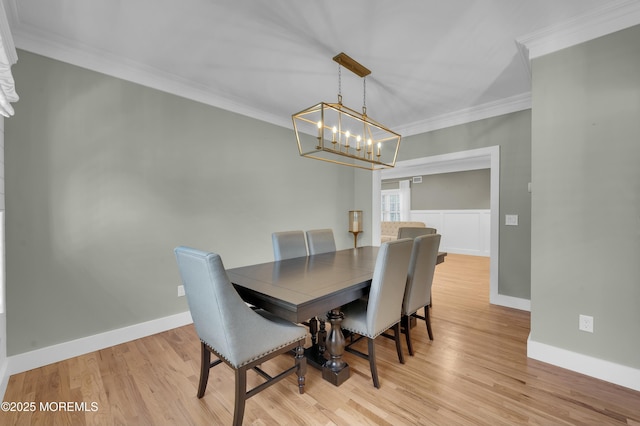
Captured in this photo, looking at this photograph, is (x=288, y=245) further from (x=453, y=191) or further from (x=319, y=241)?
(x=453, y=191)

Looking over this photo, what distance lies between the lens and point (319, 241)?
2934mm

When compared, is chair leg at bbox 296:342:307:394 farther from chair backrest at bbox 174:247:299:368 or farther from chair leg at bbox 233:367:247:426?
chair leg at bbox 233:367:247:426

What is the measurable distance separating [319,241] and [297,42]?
1.84 meters

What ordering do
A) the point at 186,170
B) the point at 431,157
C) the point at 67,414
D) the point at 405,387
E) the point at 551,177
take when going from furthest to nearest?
the point at 431,157, the point at 186,170, the point at 551,177, the point at 405,387, the point at 67,414

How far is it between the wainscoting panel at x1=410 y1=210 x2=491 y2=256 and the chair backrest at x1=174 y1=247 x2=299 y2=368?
6705 mm

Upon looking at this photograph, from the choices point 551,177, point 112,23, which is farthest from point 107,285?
point 551,177

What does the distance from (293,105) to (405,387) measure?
122 inches

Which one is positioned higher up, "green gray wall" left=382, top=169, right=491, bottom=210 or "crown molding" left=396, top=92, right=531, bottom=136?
"crown molding" left=396, top=92, right=531, bottom=136

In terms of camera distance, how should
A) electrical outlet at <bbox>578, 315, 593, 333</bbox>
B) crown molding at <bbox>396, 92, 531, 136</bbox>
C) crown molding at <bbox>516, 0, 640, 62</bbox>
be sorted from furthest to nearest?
crown molding at <bbox>396, 92, 531, 136</bbox> < electrical outlet at <bbox>578, 315, 593, 333</bbox> < crown molding at <bbox>516, 0, 640, 62</bbox>

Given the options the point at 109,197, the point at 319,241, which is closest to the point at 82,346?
the point at 109,197

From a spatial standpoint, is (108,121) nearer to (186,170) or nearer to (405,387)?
(186,170)

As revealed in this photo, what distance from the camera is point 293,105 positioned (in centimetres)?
337

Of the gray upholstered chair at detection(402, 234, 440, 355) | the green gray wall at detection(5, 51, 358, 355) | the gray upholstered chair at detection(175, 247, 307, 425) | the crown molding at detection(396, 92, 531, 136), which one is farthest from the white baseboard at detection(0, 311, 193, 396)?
the crown molding at detection(396, 92, 531, 136)

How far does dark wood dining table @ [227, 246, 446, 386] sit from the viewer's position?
1418 millimetres
